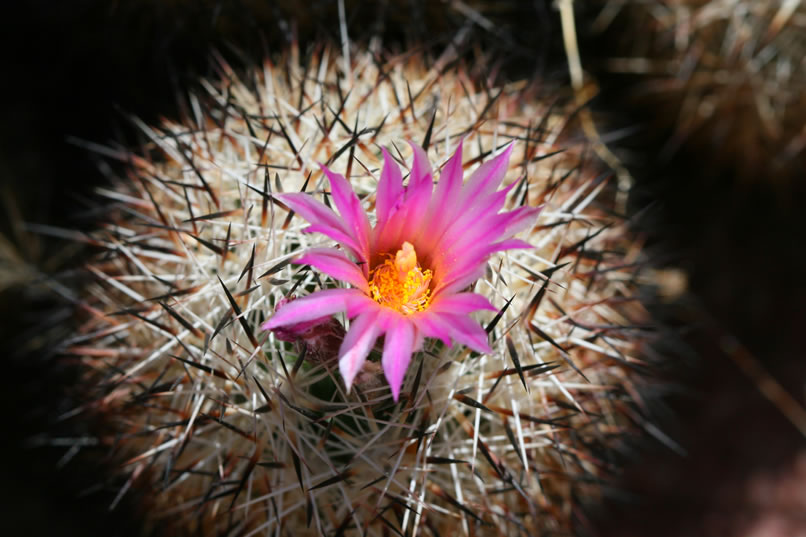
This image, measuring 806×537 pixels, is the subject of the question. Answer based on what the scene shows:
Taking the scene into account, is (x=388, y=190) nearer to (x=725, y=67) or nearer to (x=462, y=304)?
(x=462, y=304)

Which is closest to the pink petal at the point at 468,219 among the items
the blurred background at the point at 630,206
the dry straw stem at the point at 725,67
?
the blurred background at the point at 630,206

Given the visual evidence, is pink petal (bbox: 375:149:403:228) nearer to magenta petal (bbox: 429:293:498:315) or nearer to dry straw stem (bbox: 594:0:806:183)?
magenta petal (bbox: 429:293:498:315)

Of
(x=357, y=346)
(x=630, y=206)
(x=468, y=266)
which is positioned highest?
(x=630, y=206)

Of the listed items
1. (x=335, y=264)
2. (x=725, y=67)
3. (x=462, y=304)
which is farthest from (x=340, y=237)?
(x=725, y=67)

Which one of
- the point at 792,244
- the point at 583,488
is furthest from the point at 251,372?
the point at 792,244

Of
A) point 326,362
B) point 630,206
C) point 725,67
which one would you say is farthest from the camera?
point 630,206

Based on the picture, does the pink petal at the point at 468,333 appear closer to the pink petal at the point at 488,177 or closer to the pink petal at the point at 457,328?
the pink petal at the point at 457,328

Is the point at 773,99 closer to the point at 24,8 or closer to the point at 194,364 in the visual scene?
the point at 194,364

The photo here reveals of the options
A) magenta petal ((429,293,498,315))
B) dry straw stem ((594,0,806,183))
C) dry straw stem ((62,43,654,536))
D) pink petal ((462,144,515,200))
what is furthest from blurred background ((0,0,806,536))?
magenta petal ((429,293,498,315))
